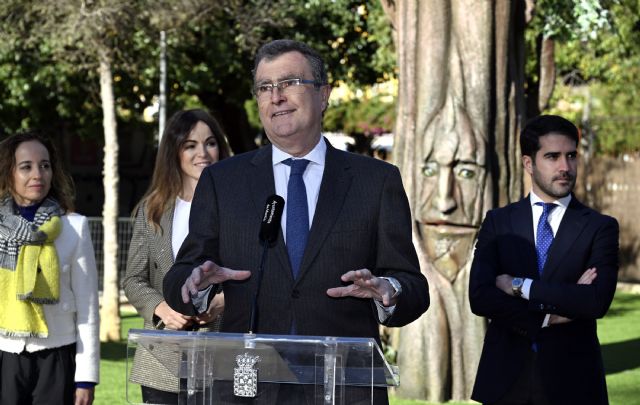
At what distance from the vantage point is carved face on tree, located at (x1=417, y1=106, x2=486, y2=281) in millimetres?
10375

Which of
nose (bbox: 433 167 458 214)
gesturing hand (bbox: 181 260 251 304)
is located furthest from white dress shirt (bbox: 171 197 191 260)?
nose (bbox: 433 167 458 214)

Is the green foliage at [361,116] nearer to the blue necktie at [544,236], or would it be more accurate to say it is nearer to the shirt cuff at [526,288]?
the blue necktie at [544,236]

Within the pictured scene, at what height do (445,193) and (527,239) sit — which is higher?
(445,193)

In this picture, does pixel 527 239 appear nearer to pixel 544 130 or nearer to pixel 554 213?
pixel 554 213

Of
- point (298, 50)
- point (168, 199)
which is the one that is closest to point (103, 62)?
point (168, 199)

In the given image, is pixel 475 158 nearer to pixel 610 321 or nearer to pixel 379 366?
pixel 379 366

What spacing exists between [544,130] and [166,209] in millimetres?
1955

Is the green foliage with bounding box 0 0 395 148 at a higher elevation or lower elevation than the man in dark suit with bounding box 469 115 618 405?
higher

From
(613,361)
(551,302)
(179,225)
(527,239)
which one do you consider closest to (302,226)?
(551,302)

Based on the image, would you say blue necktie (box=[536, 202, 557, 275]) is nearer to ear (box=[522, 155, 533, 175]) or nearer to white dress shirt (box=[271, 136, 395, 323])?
ear (box=[522, 155, 533, 175])

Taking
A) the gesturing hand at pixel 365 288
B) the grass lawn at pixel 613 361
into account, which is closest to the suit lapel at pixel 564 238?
the gesturing hand at pixel 365 288

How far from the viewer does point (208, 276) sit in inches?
154

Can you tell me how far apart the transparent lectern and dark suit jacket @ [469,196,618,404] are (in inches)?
82.8

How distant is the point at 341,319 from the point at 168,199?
2.50 m
